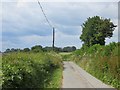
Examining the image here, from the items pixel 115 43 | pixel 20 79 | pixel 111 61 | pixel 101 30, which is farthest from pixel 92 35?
pixel 20 79

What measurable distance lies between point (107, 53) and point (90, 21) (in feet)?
208

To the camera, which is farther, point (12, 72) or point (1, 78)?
point (12, 72)

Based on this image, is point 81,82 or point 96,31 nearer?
point 81,82

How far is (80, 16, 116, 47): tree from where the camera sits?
8050 centimetres

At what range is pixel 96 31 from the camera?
85.1 metres

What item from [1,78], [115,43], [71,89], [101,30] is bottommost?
[71,89]

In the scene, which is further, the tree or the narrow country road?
the tree

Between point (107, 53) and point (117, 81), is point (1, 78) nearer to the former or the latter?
point (117, 81)

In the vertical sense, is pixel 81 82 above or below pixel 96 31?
below

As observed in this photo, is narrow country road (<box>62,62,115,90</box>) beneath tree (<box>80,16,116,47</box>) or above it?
beneath

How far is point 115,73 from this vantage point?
21.2 metres

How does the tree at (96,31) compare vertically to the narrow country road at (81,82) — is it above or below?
above

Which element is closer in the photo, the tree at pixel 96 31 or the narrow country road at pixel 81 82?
the narrow country road at pixel 81 82

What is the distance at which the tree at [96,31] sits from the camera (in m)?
80.5
